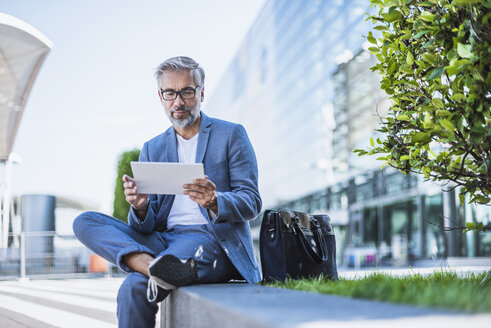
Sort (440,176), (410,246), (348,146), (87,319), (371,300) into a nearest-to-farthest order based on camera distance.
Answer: (371,300)
(440,176)
(87,319)
(410,246)
(348,146)

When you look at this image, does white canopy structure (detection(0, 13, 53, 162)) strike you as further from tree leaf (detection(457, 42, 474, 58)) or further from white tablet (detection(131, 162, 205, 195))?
tree leaf (detection(457, 42, 474, 58))

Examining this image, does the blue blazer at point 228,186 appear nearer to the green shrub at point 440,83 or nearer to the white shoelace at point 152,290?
the white shoelace at point 152,290

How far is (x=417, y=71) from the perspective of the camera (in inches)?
117

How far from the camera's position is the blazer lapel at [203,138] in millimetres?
3451

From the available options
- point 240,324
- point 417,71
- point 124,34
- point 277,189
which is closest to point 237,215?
point 417,71

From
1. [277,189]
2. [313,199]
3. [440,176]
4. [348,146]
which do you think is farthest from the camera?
[277,189]

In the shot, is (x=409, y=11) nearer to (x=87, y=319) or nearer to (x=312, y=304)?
(x=312, y=304)

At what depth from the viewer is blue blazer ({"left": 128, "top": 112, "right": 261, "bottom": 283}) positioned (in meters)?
3.17

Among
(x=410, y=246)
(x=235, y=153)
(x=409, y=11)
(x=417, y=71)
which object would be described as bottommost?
(x=410, y=246)

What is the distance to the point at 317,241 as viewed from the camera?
359 cm

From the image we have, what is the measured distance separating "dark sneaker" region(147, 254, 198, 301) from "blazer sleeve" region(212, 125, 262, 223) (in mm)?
347

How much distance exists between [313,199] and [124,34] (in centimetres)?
1543

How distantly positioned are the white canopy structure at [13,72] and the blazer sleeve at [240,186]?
28.3 feet

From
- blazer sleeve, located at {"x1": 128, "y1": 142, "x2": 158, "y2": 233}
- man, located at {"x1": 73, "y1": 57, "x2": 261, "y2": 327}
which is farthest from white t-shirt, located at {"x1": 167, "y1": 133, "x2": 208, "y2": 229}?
blazer sleeve, located at {"x1": 128, "y1": 142, "x2": 158, "y2": 233}
